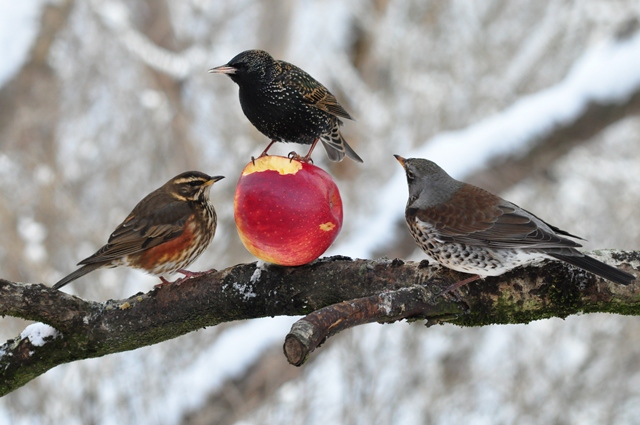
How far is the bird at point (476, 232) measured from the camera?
9.11ft

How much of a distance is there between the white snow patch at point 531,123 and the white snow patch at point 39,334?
3.92 metres

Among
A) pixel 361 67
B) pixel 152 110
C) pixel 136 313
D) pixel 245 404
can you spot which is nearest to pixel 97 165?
pixel 152 110

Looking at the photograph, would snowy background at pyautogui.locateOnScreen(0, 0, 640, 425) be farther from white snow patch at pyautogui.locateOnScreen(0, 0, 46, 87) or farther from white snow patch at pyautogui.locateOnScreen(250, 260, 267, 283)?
white snow patch at pyautogui.locateOnScreen(250, 260, 267, 283)

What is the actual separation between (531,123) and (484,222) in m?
4.11

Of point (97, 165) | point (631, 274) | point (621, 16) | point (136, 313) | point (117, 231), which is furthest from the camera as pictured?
point (97, 165)

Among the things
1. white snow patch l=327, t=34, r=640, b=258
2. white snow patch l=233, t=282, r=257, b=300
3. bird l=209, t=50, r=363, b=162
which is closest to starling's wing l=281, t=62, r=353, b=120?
bird l=209, t=50, r=363, b=162

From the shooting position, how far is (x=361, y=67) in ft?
39.4

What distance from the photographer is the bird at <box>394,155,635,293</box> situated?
109 inches

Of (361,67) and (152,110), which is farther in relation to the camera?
(361,67)

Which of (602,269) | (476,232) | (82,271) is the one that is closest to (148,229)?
(82,271)

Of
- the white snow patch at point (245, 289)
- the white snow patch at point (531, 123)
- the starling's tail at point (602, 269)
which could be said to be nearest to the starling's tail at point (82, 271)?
the white snow patch at point (245, 289)

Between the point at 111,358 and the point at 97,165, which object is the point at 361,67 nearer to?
the point at 97,165

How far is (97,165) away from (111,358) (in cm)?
503

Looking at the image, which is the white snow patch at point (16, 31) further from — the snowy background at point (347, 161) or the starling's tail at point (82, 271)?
the starling's tail at point (82, 271)
